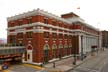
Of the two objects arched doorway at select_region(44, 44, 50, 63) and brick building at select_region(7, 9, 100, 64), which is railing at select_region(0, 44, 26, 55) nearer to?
brick building at select_region(7, 9, 100, 64)

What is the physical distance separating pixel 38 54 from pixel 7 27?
58.2ft

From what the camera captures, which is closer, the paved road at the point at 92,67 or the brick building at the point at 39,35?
the paved road at the point at 92,67

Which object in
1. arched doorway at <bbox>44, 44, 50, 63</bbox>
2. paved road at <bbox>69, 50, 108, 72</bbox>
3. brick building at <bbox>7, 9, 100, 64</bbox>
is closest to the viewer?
paved road at <bbox>69, 50, 108, 72</bbox>

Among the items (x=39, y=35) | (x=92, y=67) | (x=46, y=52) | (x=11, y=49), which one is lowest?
(x=92, y=67)

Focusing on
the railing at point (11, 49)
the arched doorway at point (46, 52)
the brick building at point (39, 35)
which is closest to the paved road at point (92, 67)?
the arched doorway at point (46, 52)

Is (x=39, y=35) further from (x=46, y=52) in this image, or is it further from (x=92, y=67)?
(x=92, y=67)

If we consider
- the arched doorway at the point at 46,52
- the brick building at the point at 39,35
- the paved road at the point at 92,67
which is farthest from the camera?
the arched doorway at the point at 46,52

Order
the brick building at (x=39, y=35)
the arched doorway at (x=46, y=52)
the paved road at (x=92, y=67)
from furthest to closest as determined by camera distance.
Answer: the arched doorway at (x=46, y=52), the brick building at (x=39, y=35), the paved road at (x=92, y=67)

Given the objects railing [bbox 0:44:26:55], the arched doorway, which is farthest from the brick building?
railing [bbox 0:44:26:55]

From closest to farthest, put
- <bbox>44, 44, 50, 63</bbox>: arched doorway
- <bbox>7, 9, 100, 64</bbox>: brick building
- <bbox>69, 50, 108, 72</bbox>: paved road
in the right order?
<bbox>69, 50, 108, 72</bbox>: paved road, <bbox>7, 9, 100, 64</bbox>: brick building, <bbox>44, 44, 50, 63</bbox>: arched doorway

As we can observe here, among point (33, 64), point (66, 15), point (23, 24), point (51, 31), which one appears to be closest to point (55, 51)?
point (51, 31)

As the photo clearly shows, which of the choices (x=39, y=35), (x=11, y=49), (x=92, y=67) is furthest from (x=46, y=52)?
(x=92, y=67)

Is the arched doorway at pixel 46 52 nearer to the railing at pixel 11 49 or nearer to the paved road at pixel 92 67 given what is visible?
the railing at pixel 11 49

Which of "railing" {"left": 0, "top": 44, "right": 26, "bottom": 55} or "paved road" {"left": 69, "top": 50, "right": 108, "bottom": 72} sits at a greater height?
"railing" {"left": 0, "top": 44, "right": 26, "bottom": 55}
